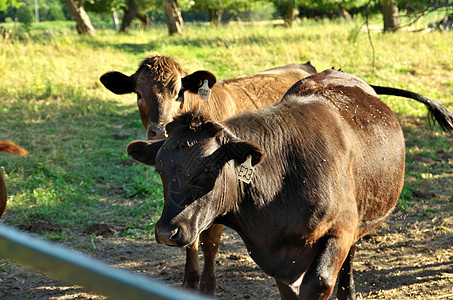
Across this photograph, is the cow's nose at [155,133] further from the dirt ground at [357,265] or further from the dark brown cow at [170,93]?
the dirt ground at [357,265]

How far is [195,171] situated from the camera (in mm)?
3062

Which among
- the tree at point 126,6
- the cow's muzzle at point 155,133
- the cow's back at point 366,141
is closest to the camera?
the cow's back at point 366,141

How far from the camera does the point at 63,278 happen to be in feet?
3.45

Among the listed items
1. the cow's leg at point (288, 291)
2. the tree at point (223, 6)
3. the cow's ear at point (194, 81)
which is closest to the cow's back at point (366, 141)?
the cow's leg at point (288, 291)

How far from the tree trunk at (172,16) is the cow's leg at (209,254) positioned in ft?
60.4

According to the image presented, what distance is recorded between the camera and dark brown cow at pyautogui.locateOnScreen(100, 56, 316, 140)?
5.11 metres

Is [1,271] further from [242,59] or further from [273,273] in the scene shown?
[242,59]

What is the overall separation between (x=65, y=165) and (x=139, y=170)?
118 centimetres

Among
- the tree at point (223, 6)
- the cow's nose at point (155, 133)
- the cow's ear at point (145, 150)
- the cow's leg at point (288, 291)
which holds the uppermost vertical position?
A: the tree at point (223, 6)

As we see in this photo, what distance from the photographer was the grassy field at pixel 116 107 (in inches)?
270

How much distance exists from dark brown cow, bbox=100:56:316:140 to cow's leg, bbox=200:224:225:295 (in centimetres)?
105

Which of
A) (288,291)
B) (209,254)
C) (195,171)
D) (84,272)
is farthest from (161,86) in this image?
(84,272)

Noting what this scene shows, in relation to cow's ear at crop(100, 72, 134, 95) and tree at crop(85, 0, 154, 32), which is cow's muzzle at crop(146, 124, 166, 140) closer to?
cow's ear at crop(100, 72, 134, 95)

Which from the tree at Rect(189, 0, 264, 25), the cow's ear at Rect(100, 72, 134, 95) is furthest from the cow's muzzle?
the tree at Rect(189, 0, 264, 25)
